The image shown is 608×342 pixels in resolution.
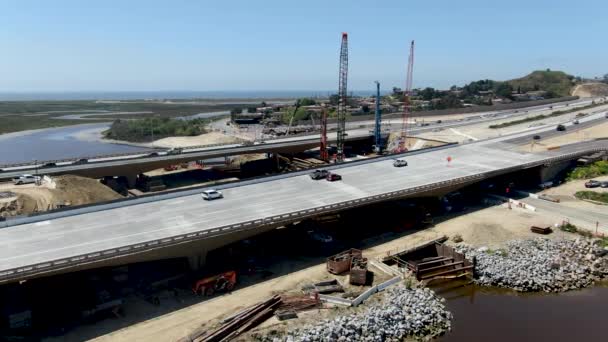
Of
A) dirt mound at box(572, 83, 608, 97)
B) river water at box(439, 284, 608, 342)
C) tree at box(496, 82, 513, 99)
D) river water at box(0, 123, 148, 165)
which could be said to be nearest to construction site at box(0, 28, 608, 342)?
river water at box(439, 284, 608, 342)

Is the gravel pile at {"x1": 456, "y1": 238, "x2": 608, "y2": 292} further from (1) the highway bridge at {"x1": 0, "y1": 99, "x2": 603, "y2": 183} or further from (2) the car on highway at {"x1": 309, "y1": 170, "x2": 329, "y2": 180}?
(1) the highway bridge at {"x1": 0, "y1": 99, "x2": 603, "y2": 183}

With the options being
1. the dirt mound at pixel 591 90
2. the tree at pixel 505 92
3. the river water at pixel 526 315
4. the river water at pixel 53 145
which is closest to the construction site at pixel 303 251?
the river water at pixel 526 315

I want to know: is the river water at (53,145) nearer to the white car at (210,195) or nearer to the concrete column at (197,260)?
the white car at (210,195)

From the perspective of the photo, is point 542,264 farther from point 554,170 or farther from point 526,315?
point 554,170

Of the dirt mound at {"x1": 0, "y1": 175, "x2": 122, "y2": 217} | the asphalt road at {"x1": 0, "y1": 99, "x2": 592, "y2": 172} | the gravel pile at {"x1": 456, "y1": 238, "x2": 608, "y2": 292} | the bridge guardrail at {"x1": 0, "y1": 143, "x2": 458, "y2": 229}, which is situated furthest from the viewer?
the asphalt road at {"x1": 0, "y1": 99, "x2": 592, "y2": 172}

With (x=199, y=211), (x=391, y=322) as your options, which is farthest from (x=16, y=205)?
(x=391, y=322)

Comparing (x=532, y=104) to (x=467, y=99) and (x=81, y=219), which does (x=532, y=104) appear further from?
(x=81, y=219)

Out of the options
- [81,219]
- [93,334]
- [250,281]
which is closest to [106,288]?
[93,334]
